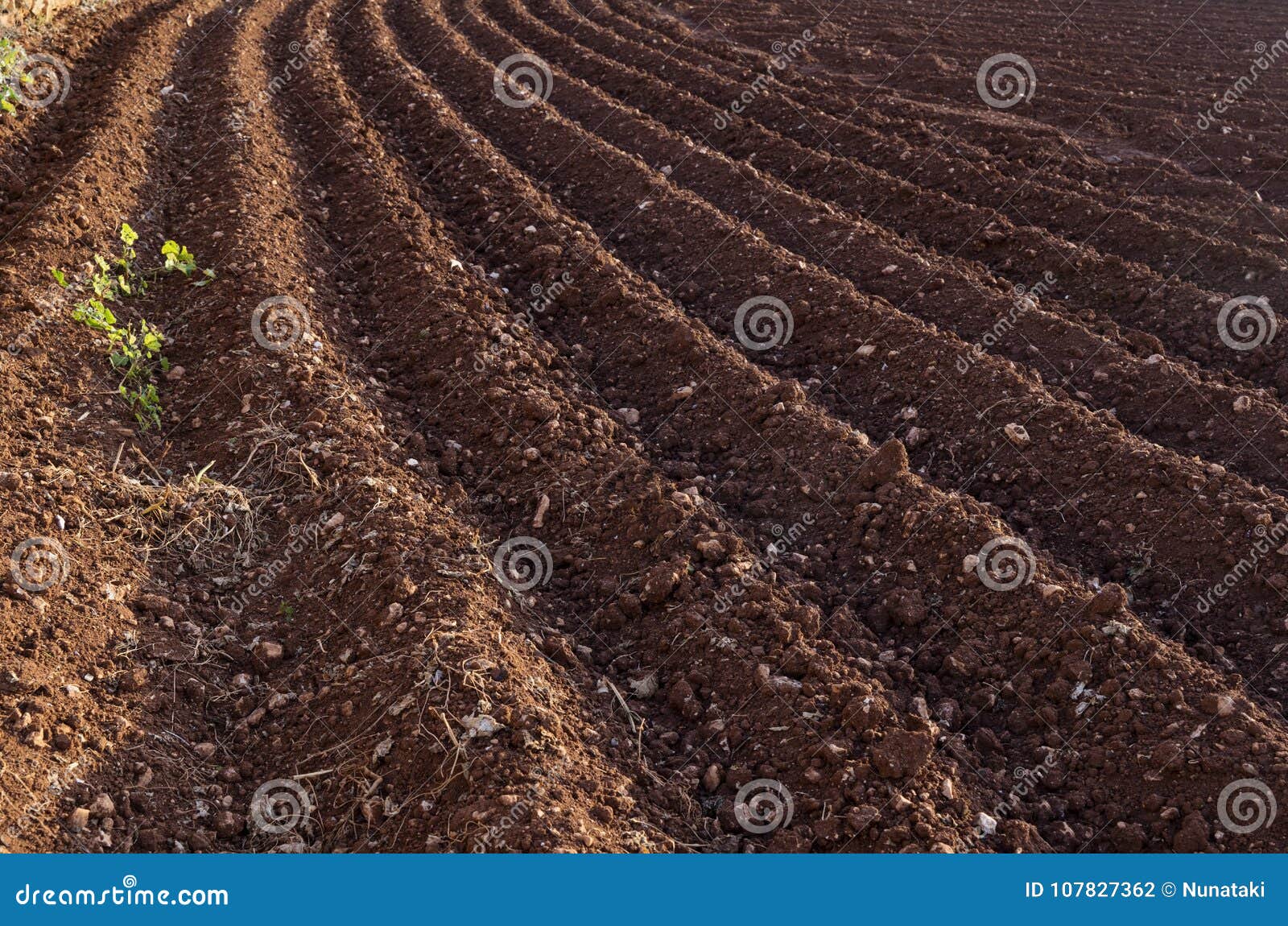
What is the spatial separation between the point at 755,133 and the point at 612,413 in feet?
12.9

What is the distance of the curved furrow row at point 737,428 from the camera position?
11.8 feet

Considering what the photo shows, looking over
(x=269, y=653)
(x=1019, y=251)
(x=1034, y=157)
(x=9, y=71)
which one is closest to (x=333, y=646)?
(x=269, y=653)

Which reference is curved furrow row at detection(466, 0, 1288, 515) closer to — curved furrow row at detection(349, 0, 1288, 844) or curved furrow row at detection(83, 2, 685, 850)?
Result: curved furrow row at detection(349, 0, 1288, 844)

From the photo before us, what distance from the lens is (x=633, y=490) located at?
4.15 metres

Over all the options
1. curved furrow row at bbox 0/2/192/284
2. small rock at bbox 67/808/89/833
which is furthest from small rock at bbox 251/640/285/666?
curved furrow row at bbox 0/2/192/284

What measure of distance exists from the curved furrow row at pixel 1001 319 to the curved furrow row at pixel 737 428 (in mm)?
1118

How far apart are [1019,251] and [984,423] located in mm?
2038

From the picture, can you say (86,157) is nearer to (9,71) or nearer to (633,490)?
(9,71)

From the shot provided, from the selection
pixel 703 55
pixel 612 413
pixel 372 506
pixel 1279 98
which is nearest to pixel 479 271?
pixel 612 413

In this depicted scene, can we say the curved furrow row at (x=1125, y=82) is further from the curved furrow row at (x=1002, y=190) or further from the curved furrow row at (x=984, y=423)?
the curved furrow row at (x=984, y=423)

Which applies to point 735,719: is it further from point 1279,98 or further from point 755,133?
point 1279,98

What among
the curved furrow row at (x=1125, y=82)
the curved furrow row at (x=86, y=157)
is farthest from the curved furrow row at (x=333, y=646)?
the curved furrow row at (x=1125, y=82)

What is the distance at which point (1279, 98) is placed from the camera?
922 cm

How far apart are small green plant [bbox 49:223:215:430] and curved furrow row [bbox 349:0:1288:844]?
1697 millimetres
